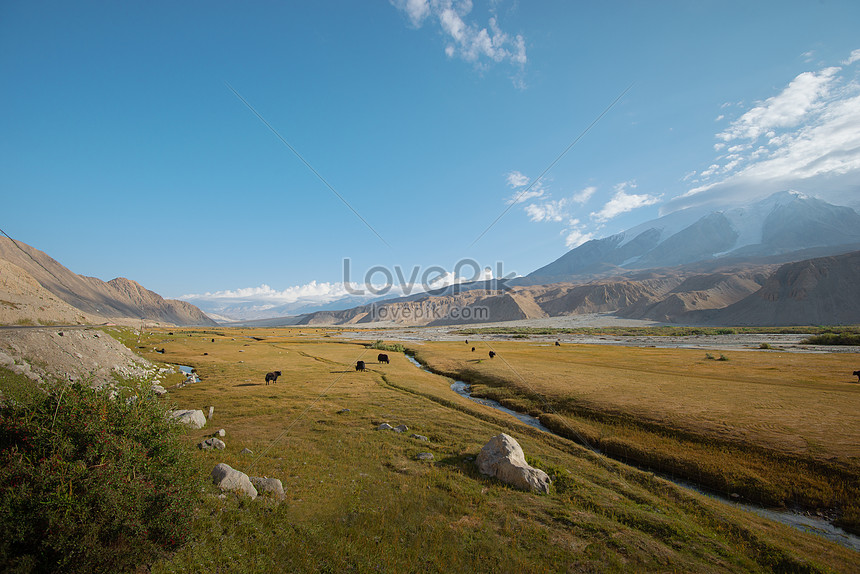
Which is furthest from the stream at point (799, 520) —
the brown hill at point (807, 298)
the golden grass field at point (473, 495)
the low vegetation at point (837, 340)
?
the brown hill at point (807, 298)

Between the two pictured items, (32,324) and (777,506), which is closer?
(777,506)

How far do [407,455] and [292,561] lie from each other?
7.94m

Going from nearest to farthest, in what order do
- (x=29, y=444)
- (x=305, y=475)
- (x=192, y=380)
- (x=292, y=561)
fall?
(x=29, y=444)
(x=292, y=561)
(x=305, y=475)
(x=192, y=380)

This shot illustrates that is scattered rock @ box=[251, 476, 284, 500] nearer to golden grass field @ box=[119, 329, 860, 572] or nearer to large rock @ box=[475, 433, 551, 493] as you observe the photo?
golden grass field @ box=[119, 329, 860, 572]

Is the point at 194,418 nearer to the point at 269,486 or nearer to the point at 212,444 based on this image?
the point at 212,444

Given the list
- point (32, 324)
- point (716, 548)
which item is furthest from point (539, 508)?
point (32, 324)

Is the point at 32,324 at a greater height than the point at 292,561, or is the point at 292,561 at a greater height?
the point at 32,324

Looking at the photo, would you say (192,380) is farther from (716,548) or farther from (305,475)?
(716,548)

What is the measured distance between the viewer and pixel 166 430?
28.1 feet

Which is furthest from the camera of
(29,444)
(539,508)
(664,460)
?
(664,460)

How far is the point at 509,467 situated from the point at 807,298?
23519 centimetres

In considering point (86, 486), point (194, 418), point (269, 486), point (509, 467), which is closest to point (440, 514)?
point (509, 467)

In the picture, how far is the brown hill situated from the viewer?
153m

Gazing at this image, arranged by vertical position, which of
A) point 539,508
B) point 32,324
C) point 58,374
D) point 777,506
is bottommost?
point 777,506
